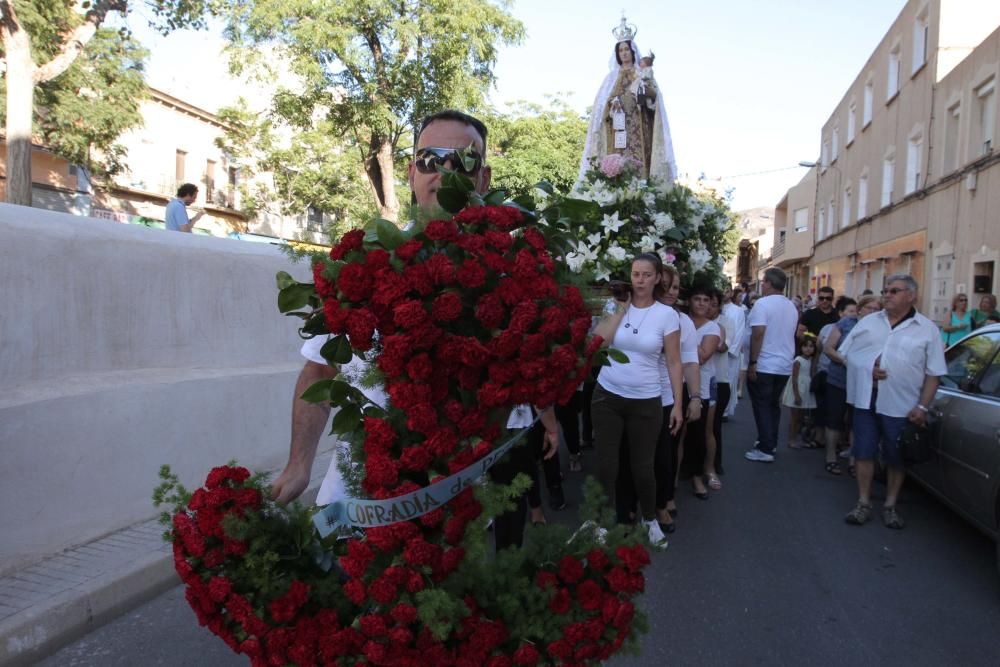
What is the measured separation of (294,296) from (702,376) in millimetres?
5298

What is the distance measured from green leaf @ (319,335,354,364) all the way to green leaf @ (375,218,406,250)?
0.76 ft

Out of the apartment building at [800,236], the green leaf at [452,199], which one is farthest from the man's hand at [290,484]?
the apartment building at [800,236]

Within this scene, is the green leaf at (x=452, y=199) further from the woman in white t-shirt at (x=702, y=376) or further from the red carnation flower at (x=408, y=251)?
the woman in white t-shirt at (x=702, y=376)

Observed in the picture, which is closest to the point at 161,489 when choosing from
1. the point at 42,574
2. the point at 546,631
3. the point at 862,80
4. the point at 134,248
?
the point at 546,631

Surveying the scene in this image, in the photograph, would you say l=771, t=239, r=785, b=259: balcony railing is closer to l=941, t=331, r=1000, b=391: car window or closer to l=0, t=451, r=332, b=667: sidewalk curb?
l=941, t=331, r=1000, b=391: car window

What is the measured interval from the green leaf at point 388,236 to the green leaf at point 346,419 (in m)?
0.37

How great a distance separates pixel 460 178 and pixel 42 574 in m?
3.36

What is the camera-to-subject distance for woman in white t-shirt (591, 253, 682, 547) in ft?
15.8

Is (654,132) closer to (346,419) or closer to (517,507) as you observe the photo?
(517,507)

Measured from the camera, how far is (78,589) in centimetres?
361

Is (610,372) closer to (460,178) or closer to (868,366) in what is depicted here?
(868,366)

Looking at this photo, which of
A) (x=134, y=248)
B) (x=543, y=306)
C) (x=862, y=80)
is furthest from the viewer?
(x=862, y=80)

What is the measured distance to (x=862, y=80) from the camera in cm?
2817

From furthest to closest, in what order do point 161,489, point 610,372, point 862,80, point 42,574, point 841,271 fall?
point 841,271 → point 862,80 → point 610,372 → point 42,574 → point 161,489
